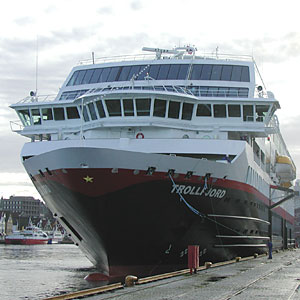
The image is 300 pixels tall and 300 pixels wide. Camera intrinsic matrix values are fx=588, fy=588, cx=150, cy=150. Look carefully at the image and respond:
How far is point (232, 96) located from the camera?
88.3 ft

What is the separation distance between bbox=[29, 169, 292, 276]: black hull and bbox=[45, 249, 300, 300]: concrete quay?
148 cm

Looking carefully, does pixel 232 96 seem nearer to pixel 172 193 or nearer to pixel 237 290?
pixel 172 193

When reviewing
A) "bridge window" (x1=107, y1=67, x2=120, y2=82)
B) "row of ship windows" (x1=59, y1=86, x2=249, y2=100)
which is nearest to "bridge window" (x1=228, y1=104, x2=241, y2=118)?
"row of ship windows" (x1=59, y1=86, x2=249, y2=100)

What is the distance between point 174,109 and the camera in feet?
79.7

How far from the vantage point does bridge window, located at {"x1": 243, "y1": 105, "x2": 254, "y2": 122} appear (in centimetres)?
2544

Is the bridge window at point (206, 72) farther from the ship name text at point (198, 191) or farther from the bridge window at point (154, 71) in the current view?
the ship name text at point (198, 191)

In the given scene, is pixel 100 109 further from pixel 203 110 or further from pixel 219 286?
pixel 219 286

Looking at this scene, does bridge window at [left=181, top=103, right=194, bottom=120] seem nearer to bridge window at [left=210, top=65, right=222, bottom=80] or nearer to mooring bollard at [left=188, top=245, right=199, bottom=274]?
bridge window at [left=210, top=65, right=222, bottom=80]

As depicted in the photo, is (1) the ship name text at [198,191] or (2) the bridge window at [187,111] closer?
(1) the ship name text at [198,191]

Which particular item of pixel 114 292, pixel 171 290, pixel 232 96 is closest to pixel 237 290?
pixel 171 290

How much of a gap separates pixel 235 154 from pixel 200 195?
2829 mm

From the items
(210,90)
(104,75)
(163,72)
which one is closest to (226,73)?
(210,90)

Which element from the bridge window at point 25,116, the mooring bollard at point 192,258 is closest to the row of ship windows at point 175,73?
the bridge window at point 25,116

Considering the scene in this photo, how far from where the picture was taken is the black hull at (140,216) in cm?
1948
